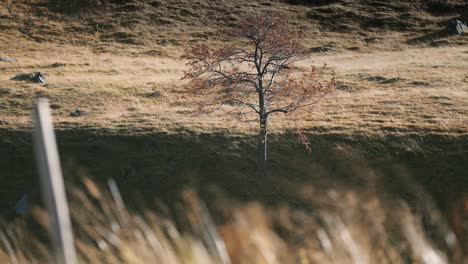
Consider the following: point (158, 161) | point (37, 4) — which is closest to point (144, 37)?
point (37, 4)

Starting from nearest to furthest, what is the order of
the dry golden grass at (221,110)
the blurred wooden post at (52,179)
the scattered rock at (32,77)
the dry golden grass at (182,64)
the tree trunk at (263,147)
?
1. the blurred wooden post at (52,179)
2. the tree trunk at (263,147)
3. the dry golden grass at (221,110)
4. the dry golden grass at (182,64)
5. the scattered rock at (32,77)

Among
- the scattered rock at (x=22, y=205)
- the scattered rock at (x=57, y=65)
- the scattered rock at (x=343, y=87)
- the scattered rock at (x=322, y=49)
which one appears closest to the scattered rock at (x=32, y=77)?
the scattered rock at (x=57, y=65)

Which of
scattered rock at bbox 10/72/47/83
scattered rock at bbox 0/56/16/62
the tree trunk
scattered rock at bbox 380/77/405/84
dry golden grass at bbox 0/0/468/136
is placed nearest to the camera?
the tree trunk

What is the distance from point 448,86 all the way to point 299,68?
14.9 m

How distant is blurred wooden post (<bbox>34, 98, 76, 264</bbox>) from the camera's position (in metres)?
2.04

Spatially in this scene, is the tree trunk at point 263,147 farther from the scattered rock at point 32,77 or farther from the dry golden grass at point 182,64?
the scattered rock at point 32,77

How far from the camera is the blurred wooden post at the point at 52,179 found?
6.68 ft

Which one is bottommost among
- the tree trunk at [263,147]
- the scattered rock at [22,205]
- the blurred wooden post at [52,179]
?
the scattered rock at [22,205]

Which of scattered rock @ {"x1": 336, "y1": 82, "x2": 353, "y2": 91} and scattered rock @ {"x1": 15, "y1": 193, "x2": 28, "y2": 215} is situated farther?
scattered rock @ {"x1": 336, "y1": 82, "x2": 353, "y2": 91}

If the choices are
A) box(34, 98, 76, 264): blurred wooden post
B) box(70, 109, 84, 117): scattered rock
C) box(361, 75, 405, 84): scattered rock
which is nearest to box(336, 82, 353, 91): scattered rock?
box(361, 75, 405, 84): scattered rock

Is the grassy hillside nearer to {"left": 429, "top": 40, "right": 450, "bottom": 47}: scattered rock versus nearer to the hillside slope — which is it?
{"left": 429, "top": 40, "right": 450, "bottom": 47}: scattered rock

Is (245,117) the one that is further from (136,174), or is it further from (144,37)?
(144,37)

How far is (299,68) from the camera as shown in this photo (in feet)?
181

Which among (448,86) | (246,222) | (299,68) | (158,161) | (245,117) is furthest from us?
(299,68)
